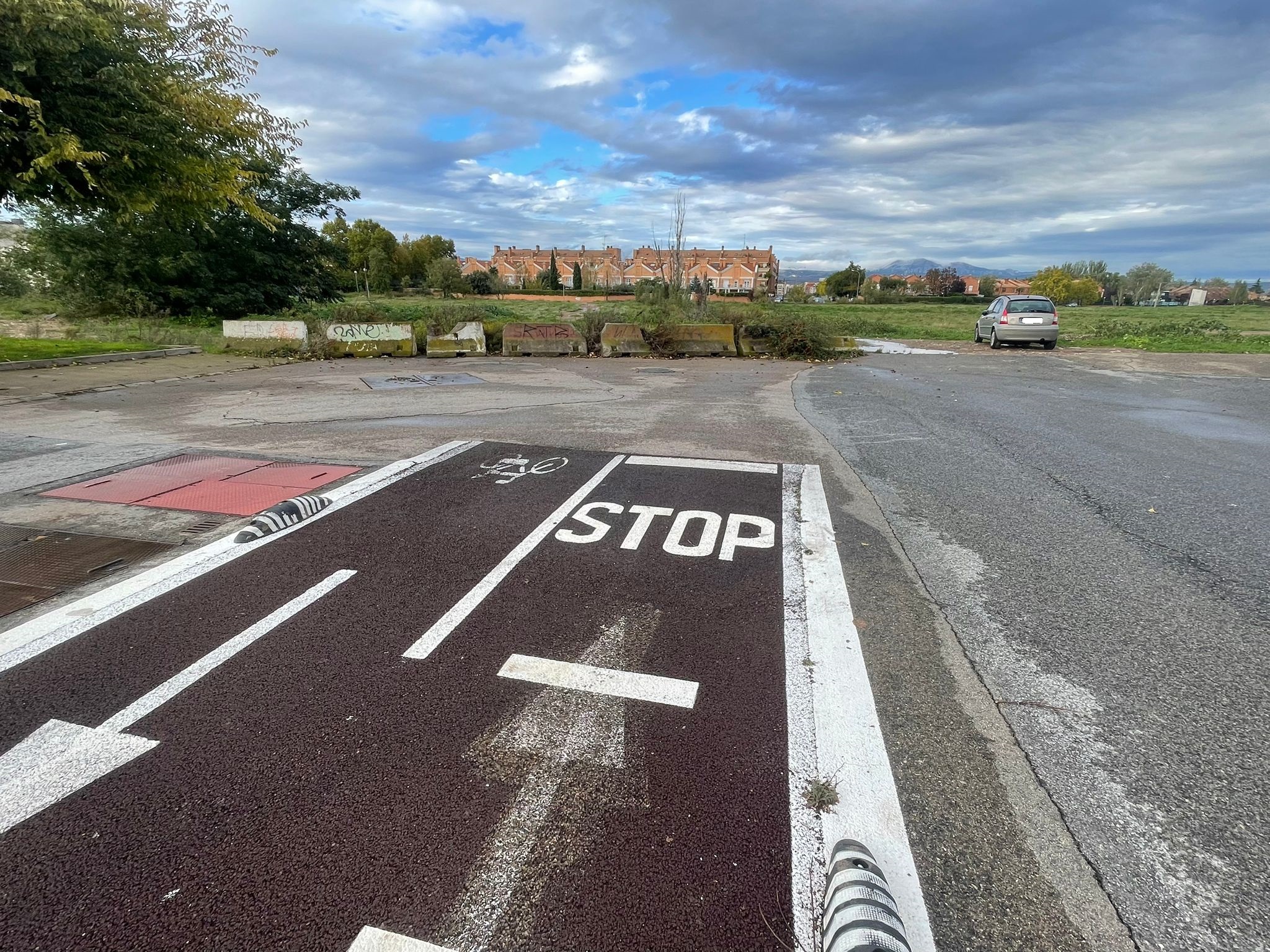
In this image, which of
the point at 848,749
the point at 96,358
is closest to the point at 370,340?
the point at 96,358

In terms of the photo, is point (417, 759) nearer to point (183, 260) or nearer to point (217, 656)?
point (217, 656)

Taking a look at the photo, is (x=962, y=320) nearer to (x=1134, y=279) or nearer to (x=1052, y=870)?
(x=1052, y=870)

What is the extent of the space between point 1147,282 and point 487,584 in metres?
142

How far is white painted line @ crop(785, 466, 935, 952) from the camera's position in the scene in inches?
79.0

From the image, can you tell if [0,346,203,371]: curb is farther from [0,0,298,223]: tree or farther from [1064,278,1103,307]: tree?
[1064,278,1103,307]: tree

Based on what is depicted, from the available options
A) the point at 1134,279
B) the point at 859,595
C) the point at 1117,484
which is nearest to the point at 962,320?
the point at 1117,484

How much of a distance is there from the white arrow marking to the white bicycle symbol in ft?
11.9

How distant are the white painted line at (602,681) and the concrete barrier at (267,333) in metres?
17.8

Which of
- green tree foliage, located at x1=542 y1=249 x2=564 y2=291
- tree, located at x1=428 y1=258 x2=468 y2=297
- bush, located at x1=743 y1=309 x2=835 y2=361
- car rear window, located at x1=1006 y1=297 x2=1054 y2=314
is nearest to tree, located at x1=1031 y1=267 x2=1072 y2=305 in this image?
green tree foliage, located at x1=542 y1=249 x2=564 y2=291

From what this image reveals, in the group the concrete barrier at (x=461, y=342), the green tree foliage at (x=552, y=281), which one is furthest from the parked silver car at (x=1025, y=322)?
the green tree foliage at (x=552, y=281)

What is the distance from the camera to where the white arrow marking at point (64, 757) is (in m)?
2.29

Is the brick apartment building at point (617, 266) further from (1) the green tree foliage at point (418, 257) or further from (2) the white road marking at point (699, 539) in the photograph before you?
(2) the white road marking at point (699, 539)

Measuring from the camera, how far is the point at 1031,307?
70.3 feet

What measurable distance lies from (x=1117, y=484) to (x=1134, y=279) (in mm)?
139700
